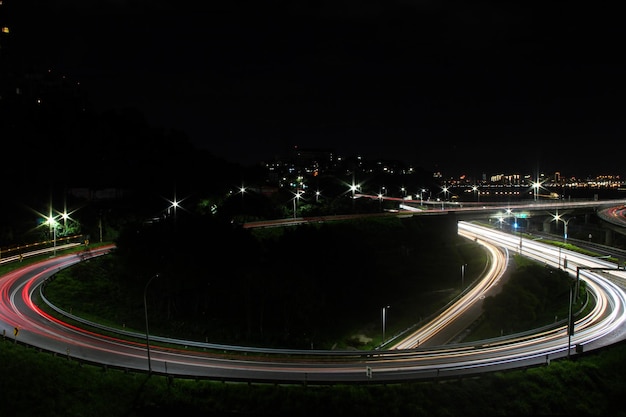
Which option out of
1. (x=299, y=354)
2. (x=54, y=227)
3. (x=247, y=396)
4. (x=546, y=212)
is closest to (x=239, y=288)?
Result: (x=299, y=354)

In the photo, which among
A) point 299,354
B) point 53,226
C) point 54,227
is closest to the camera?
point 299,354

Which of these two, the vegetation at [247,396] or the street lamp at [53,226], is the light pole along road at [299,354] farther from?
the street lamp at [53,226]

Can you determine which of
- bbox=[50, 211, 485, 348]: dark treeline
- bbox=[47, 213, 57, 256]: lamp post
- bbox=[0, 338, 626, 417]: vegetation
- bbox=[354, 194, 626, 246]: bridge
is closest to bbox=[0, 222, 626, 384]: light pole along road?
bbox=[0, 338, 626, 417]: vegetation

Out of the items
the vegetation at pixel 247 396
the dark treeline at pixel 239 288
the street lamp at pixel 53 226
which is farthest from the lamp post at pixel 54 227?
the vegetation at pixel 247 396

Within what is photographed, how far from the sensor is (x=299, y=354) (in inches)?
915

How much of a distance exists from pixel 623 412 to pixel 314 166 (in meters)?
178

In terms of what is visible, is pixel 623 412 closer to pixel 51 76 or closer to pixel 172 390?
pixel 172 390

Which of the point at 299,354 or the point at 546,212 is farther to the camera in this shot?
the point at 546,212

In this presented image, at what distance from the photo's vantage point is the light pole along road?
20688 millimetres

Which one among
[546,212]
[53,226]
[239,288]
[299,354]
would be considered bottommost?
[299,354]

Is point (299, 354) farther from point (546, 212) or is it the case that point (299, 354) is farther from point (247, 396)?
point (546, 212)

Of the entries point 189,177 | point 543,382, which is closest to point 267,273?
point 543,382

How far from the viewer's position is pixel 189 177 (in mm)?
61250

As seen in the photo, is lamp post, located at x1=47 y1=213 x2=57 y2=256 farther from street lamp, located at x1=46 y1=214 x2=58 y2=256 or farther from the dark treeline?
the dark treeline
